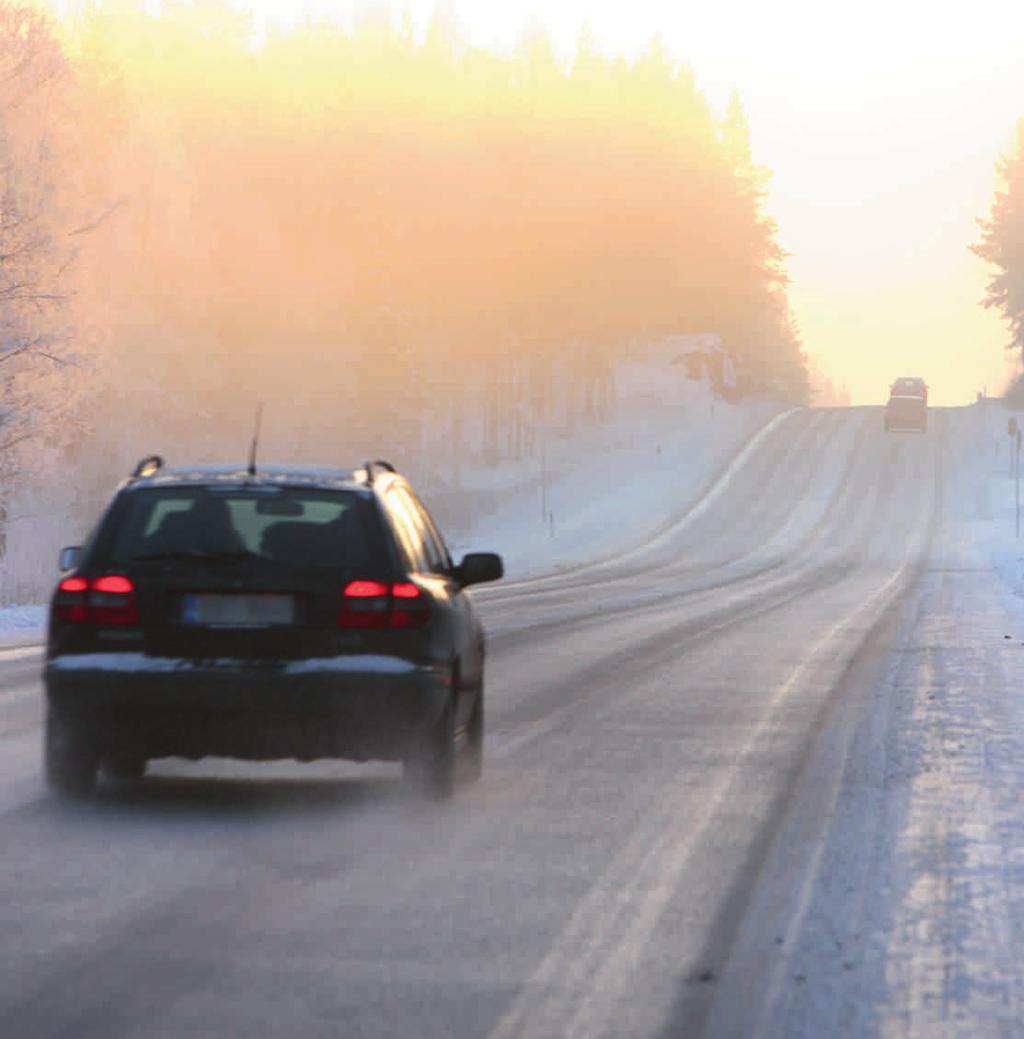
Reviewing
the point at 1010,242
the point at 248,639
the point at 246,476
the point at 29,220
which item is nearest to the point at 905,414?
the point at 1010,242

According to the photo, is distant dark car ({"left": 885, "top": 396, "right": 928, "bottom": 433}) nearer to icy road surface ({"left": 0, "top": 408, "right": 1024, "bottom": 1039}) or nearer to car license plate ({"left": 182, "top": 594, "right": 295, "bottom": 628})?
icy road surface ({"left": 0, "top": 408, "right": 1024, "bottom": 1039})

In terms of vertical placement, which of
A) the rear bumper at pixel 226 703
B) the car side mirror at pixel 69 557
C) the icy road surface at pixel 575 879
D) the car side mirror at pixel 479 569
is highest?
the car side mirror at pixel 69 557

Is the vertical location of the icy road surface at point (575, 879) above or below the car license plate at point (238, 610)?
below

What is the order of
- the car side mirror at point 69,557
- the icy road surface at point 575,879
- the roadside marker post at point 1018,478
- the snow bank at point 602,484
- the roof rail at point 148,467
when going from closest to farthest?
the icy road surface at point 575,879 < the roof rail at point 148,467 < the car side mirror at point 69,557 < the snow bank at point 602,484 < the roadside marker post at point 1018,478

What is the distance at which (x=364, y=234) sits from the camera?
236 ft

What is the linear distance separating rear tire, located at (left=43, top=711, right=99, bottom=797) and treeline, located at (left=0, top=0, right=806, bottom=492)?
29.7 meters

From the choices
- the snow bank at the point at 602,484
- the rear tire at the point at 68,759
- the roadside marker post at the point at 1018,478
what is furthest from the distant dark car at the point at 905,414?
the rear tire at the point at 68,759

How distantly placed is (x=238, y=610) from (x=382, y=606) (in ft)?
2.13

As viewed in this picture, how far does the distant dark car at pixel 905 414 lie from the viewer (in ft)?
264

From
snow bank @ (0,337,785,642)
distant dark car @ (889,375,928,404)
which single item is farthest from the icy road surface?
distant dark car @ (889,375,928,404)

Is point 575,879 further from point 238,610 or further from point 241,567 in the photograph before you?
point 241,567

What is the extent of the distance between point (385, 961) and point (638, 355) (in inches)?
3865

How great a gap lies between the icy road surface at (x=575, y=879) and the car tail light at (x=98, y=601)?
0.88m

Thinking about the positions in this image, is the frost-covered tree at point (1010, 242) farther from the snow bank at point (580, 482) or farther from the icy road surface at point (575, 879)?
the icy road surface at point (575, 879)
